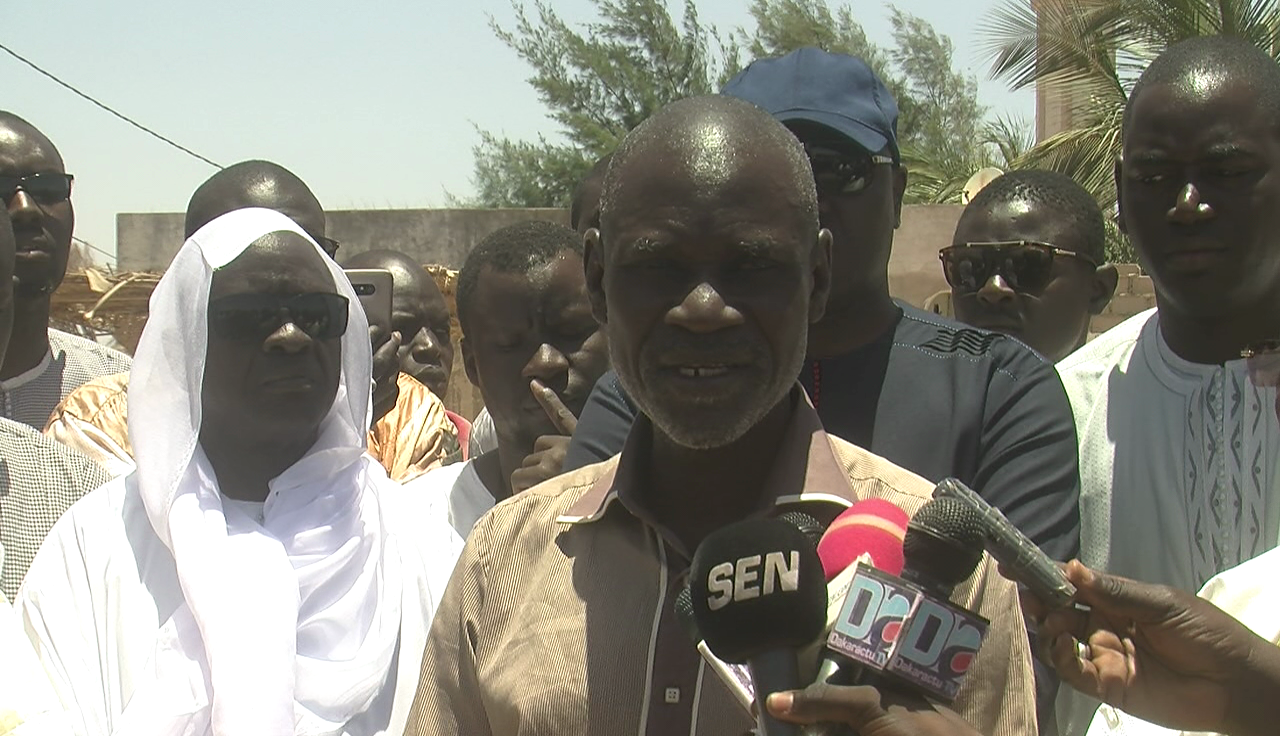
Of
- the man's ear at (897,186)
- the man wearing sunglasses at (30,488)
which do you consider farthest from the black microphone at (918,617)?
the man wearing sunglasses at (30,488)

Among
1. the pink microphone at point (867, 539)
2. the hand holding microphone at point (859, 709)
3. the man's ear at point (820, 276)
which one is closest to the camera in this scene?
the hand holding microphone at point (859, 709)

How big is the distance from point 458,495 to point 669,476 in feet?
5.69

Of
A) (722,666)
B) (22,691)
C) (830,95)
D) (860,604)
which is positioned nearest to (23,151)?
(22,691)

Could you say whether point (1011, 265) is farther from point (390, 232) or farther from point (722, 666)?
point (390, 232)

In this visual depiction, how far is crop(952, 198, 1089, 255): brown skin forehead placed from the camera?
492cm

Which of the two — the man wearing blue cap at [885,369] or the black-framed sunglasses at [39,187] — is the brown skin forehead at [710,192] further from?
the black-framed sunglasses at [39,187]

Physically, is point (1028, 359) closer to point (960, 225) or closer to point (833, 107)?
point (833, 107)

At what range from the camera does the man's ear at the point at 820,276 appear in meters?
2.32

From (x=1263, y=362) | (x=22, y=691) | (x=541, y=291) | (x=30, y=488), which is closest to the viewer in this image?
(x=22, y=691)

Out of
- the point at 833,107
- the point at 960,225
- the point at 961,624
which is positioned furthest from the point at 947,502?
the point at 960,225

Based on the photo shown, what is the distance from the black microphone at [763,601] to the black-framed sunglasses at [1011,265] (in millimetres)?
3287

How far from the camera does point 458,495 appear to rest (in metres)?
3.96

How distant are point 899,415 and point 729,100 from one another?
2.38ft

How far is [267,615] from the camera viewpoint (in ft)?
10.6
